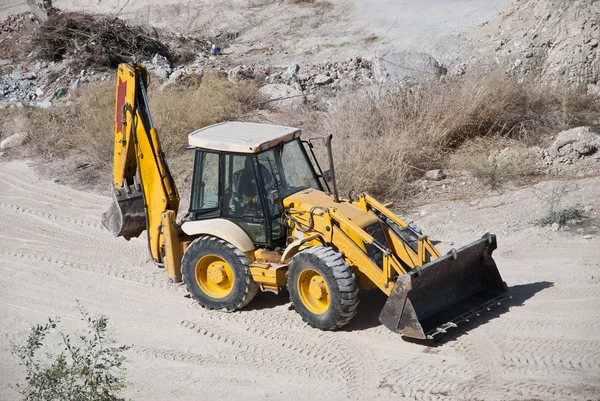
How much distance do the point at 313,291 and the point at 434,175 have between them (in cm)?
496

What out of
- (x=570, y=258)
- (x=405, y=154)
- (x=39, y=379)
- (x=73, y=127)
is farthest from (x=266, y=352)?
(x=73, y=127)

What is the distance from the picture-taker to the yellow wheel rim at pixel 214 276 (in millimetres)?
8273

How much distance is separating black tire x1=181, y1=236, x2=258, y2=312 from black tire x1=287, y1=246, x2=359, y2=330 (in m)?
0.59

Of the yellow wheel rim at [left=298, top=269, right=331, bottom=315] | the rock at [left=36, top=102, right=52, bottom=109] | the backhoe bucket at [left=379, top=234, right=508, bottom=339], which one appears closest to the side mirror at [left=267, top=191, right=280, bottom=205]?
the yellow wheel rim at [left=298, top=269, right=331, bottom=315]

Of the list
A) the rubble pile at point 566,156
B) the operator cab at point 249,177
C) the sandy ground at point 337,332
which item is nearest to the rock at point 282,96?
the rubble pile at point 566,156

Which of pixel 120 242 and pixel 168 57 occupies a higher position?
pixel 168 57

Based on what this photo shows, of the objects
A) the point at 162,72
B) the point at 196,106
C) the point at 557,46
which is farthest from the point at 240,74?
the point at 557,46

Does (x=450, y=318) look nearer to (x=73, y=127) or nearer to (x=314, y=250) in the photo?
(x=314, y=250)

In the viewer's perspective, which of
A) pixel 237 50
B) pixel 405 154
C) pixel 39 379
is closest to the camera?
pixel 39 379

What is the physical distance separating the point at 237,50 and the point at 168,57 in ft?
7.24

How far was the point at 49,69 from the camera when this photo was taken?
19.8 metres

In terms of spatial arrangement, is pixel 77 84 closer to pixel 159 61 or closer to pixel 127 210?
pixel 159 61

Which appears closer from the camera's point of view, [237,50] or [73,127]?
[73,127]

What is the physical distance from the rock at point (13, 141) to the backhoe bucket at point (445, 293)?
10479mm
